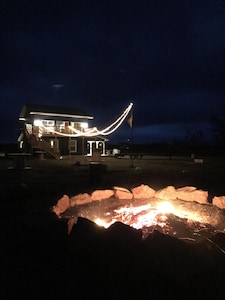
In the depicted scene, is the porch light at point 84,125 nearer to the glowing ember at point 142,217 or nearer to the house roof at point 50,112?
the house roof at point 50,112

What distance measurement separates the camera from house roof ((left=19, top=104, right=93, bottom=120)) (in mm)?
35562

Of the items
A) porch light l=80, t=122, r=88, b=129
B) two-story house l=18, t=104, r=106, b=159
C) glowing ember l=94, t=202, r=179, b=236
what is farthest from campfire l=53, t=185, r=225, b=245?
porch light l=80, t=122, r=88, b=129

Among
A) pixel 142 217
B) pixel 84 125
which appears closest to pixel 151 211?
pixel 142 217

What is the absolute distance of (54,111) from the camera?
37.2m

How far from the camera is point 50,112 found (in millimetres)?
36406

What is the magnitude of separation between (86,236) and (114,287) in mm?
929

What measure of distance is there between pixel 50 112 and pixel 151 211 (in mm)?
31481

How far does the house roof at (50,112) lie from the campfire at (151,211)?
96.7ft

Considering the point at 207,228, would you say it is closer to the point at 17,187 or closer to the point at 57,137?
the point at 17,187

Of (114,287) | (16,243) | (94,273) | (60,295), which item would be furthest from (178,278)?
(16,243)

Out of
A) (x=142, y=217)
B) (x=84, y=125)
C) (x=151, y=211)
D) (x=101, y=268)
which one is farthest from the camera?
(x=84, y=125)

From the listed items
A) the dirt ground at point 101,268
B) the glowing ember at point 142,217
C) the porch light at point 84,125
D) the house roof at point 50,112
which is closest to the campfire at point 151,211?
the glowing ember at point 142,217

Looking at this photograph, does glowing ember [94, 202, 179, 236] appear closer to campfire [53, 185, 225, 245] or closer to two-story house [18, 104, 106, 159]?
campfire [53, 185, 225, 245]

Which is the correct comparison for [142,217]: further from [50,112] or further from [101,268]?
[50,112]
